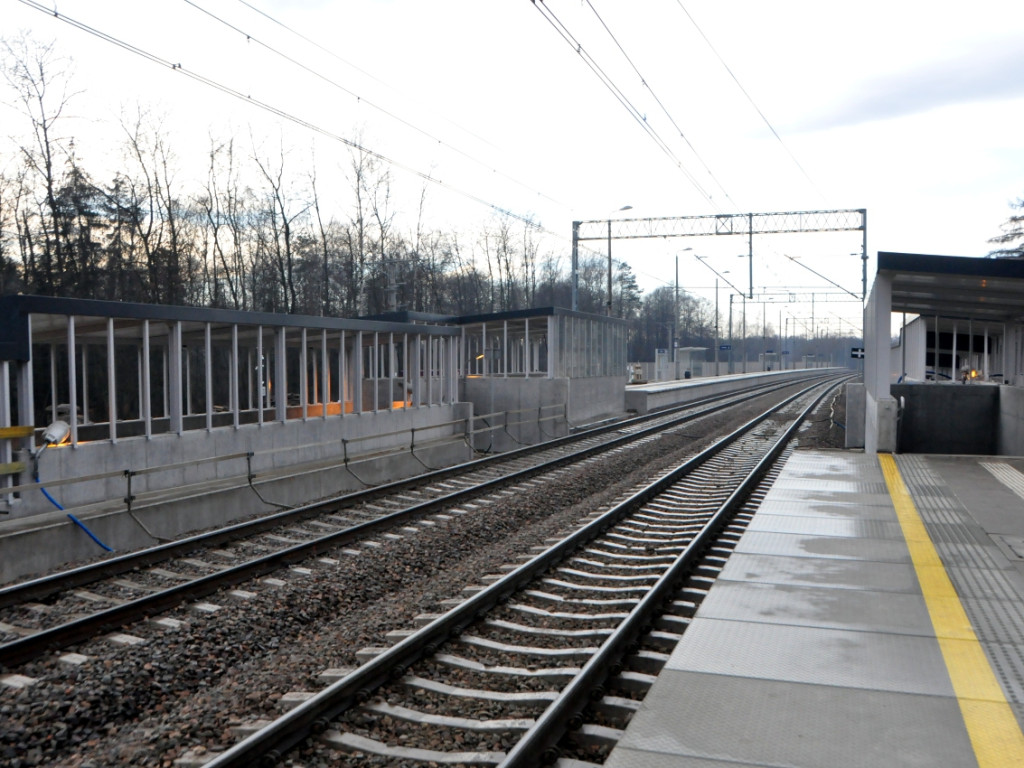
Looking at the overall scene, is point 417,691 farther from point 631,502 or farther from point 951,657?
point 631,502

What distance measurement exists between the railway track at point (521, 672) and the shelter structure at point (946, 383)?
9.41 meters

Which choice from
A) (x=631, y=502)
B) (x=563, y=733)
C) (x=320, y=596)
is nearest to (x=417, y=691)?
(x=563, y=733)

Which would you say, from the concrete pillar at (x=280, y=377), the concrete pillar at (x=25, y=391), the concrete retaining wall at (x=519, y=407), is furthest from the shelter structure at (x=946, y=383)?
the concrete pillar at (x=25, y=391)

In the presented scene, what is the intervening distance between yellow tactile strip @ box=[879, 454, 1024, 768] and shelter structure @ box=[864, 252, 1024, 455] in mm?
8897

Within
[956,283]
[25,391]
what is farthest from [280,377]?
[956,283]

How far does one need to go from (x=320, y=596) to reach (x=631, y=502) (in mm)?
5456

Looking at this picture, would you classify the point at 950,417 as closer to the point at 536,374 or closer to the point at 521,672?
the point at 536,374

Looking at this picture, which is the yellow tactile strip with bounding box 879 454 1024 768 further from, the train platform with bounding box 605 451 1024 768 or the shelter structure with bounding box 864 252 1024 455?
the shelter structure with bounding box 864 252 1024 455

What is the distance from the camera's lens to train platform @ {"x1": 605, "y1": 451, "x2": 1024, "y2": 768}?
4312 mm

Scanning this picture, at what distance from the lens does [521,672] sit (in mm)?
5695

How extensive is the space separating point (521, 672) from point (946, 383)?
2246 cm

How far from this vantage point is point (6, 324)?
36.8 feet

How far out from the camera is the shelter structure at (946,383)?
52.0 feet

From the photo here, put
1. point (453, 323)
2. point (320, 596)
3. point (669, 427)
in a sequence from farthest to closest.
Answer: point (453, 323)
point (669, 427)
point (320, 596)
